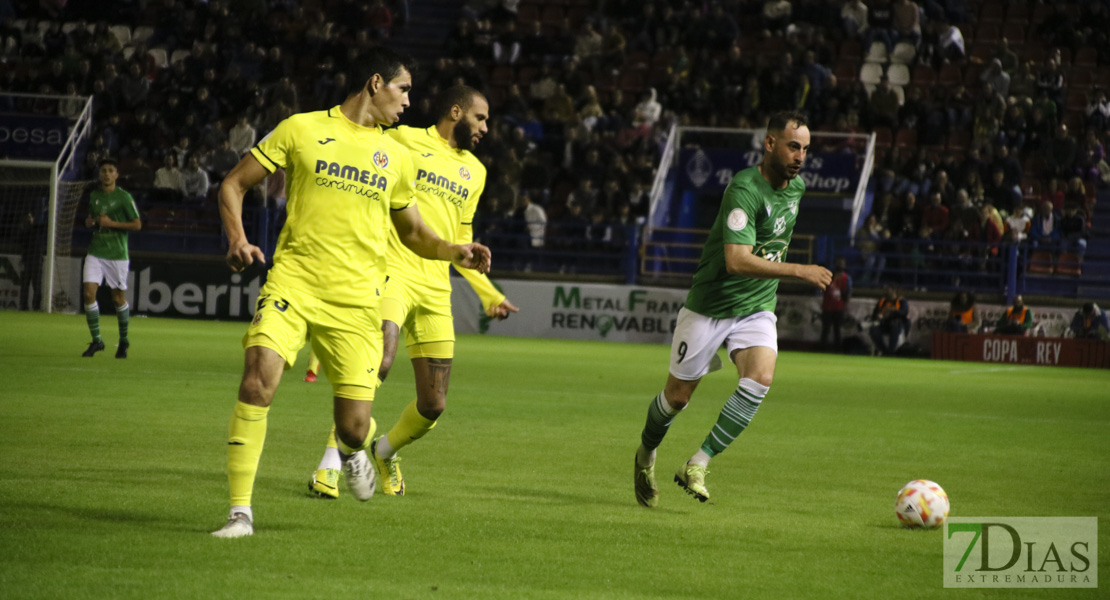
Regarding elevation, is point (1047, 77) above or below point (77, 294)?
above

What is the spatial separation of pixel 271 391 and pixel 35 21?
1211 inches

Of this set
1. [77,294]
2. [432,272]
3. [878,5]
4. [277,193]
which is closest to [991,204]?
[878,5]

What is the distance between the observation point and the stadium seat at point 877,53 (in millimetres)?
30469

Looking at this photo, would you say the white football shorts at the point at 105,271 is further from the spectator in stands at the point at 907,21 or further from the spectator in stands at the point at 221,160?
the spectator in stands at the point at 907,21

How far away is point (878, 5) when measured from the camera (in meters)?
31.4

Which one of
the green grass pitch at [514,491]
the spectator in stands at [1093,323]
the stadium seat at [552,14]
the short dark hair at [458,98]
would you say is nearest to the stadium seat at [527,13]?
the stadium seat at [552,14]

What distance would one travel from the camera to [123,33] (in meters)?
33.7

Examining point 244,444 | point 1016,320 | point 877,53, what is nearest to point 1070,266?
point 1016,320

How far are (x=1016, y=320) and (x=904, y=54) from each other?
26.0ft

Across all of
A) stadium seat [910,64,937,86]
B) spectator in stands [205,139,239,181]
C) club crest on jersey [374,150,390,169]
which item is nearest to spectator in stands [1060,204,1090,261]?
stadium seat [910,64,937,86]

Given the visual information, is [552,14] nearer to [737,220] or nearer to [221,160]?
[221,160]

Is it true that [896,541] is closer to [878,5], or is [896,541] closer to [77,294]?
[77,294]

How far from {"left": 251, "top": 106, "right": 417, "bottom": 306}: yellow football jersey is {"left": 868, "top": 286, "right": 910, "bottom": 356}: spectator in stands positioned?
20.2 m

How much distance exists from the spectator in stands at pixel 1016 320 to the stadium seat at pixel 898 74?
698cm
